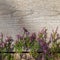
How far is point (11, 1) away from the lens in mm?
2877

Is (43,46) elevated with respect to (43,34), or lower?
lower

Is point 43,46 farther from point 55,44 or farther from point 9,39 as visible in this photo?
point 9,39

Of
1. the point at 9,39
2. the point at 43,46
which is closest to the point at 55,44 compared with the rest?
the point at 43,46

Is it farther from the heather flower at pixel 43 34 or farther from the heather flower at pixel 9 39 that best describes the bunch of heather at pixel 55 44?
the heather flower at pixel 9 39

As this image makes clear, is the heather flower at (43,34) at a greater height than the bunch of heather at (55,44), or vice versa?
the heather flower at (43,34)

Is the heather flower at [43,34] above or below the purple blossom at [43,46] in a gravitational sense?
above

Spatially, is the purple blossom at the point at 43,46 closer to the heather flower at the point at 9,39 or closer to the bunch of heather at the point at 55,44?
the bunch of heather at the point at 55,44

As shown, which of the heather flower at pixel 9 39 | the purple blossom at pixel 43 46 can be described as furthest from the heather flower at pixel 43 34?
the heather flower at pixel 9 39

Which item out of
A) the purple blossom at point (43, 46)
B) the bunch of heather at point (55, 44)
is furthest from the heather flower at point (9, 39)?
the bunch of heather at point (55, 44)

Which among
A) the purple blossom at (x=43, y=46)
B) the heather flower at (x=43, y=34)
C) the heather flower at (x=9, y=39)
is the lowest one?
the purple blossom at (x=43, y=46)

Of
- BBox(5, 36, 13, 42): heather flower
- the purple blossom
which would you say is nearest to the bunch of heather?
the purple blossom

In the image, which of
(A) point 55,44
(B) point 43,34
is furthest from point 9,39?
(A) point 55,44

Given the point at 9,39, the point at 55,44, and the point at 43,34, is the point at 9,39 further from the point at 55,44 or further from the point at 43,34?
the point at 55,44

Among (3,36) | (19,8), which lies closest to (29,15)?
(19,8)
